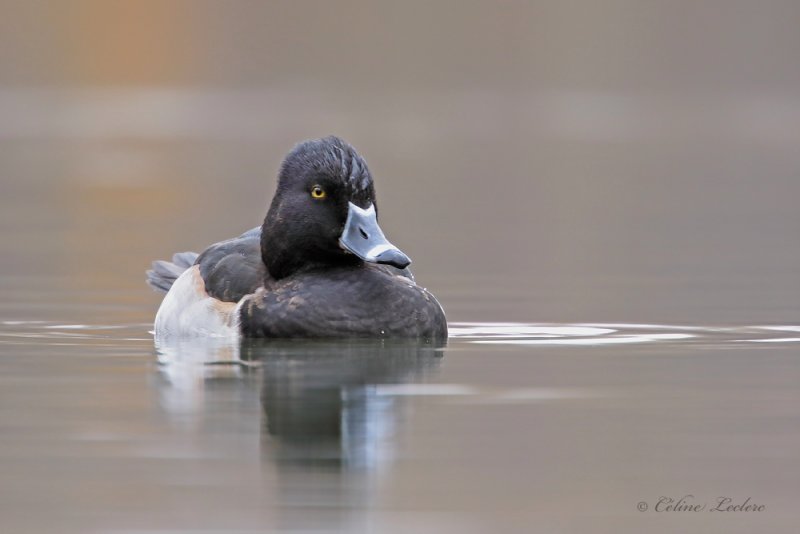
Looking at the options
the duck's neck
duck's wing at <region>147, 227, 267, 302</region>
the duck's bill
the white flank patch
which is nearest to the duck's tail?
duck's wing at <region>147, 227, 267, 302</region>

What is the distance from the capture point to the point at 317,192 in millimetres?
10023

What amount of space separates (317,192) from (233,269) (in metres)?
0.72

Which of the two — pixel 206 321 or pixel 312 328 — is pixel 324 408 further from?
pixel 206 321

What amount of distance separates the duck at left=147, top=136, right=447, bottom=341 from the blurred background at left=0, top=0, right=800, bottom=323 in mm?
1446

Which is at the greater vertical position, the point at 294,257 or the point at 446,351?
the point at 294,257

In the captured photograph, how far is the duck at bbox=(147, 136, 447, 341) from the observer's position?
970cm

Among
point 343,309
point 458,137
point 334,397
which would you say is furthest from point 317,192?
point 458,137

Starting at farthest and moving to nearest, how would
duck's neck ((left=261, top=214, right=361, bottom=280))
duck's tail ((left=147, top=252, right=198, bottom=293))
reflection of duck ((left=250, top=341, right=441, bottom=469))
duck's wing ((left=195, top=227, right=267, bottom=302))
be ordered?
duck's tail ((left=147, top=252, right=198, bottom=293))
duck's wing ((left=195, top=227, right=267, bottom=302))
duck's neck ((left=261, top=214, right=361, bottom=280))
reflection of duck ((left=250, top=341, right=441, bottom=469))

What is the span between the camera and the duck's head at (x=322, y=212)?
9.93 metres

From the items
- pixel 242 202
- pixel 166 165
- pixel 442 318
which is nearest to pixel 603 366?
pixel 442 318

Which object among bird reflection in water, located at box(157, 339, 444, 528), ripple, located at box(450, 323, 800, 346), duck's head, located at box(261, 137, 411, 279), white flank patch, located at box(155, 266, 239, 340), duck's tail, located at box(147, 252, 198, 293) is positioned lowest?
bird reflection in water, located at box(157, 339, 444, 528)

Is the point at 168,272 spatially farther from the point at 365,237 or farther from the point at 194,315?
the point at 365,237

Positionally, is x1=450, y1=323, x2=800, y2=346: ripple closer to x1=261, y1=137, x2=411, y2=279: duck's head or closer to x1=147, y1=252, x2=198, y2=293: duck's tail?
x1=261, y1=137, x2=411, y2=279: duck's head

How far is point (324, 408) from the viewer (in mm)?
7832
